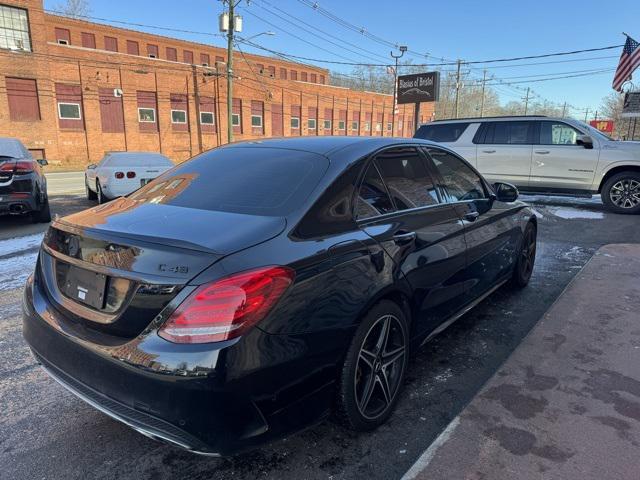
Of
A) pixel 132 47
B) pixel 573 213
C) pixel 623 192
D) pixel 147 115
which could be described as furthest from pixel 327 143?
pixel 132 47

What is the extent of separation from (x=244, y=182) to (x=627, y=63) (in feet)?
70.1

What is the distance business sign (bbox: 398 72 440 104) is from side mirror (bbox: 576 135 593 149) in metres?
17.5

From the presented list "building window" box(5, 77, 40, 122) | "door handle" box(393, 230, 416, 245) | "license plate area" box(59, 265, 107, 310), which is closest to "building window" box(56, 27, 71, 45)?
"building window" box(5, 77, 40, 122)

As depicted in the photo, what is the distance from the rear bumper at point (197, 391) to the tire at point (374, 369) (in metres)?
0.25

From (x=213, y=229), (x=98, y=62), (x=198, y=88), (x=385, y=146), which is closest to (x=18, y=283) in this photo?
(x=213, y=229)

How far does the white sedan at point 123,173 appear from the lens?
10086 millimetres

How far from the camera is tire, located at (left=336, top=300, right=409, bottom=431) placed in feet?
7.57

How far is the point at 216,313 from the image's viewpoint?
1.83 m

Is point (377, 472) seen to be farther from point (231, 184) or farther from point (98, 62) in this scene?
point (98, 62)

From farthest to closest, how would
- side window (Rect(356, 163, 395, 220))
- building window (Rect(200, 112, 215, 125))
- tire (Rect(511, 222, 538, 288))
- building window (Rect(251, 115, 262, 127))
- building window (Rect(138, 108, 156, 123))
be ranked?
building window (Rect(251, 115, 262, 127)) < building window (Rect(200, 112, 215, 125)) < building window (Rect(138, 108, 156, 123)) < tire (Rect(511, 222, 538, 288)) < side window (Rect(356, 163, 395, 220))

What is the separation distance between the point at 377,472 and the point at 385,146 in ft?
6.26

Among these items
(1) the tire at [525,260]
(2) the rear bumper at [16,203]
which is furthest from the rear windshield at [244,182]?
(2) the rear bumper at [16,203]

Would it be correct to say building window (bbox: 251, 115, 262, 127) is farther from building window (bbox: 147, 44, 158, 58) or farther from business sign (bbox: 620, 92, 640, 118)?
business sign (bbox: 620, 92, 640, 118)

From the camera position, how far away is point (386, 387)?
2.63 metres
